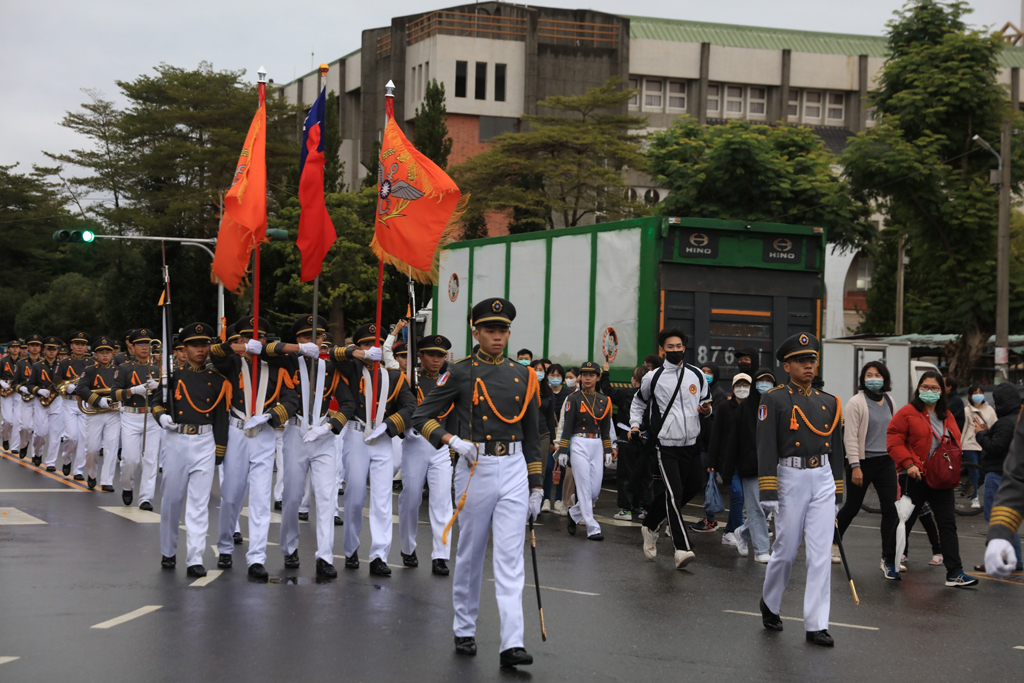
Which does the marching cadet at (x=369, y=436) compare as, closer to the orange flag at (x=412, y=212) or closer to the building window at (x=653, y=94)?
the orange flag at (x=412, y=212)

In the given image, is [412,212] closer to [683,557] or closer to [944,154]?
[683,557]

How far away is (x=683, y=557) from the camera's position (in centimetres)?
1024

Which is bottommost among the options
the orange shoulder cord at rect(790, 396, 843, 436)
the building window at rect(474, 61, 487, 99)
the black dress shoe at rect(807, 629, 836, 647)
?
the black dress shoe at rect(807, 629, 836, 647)

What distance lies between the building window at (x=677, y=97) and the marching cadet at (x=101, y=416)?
54418 mm

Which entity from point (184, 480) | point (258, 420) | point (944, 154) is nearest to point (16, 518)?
point (184, 480)

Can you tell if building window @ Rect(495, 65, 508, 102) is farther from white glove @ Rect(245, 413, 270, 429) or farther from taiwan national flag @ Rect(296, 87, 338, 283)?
white glove @ Rect(245, 413, 270, 429)

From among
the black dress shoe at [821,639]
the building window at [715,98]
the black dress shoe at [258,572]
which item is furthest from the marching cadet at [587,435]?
the building window at [715,98]

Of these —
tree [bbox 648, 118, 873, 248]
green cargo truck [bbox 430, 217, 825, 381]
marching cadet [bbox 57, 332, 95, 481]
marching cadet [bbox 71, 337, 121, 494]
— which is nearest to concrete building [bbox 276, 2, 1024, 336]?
tree [bbox 648, 118, 873, 248]

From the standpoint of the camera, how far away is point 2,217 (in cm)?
7444

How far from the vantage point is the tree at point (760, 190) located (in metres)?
30.1

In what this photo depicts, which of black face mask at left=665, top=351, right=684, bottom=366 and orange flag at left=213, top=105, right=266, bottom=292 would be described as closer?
orange flag at left=213, top=105, right=266, bottom=292

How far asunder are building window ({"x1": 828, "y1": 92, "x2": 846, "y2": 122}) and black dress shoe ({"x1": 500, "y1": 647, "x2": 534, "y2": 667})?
220ft

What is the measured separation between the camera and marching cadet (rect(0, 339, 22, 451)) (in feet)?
73.1

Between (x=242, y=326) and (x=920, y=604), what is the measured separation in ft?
19.9
